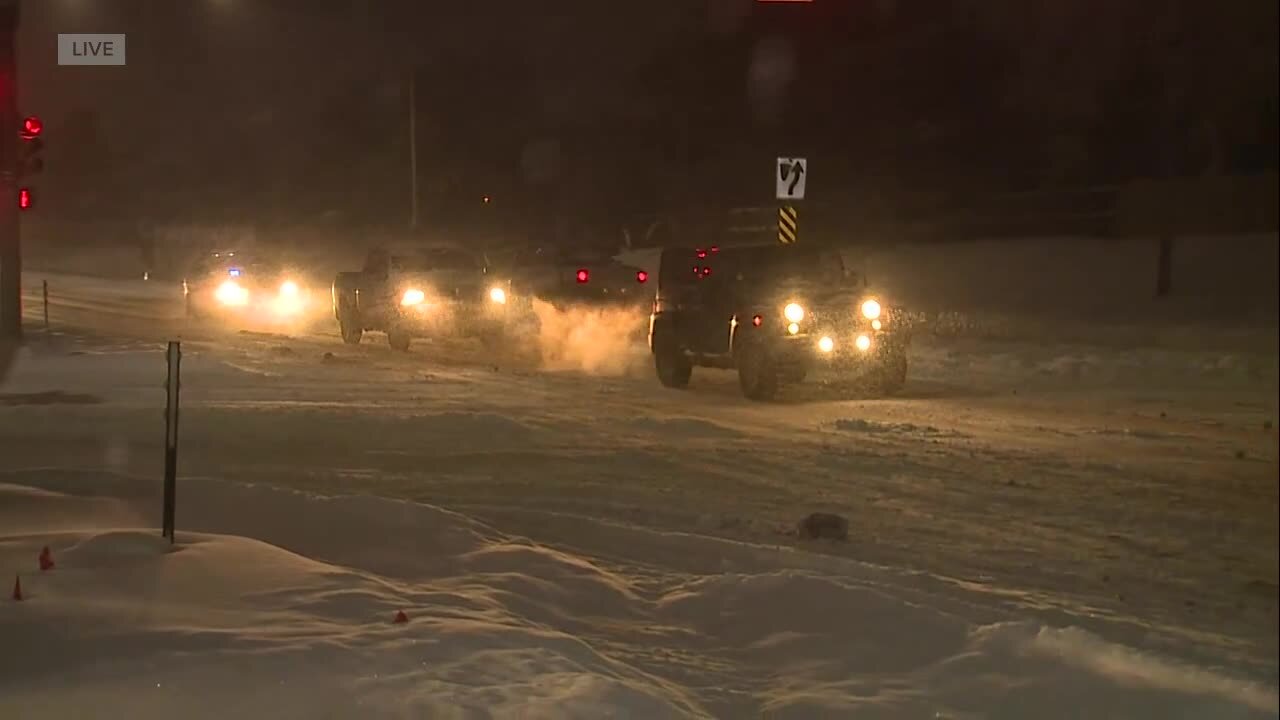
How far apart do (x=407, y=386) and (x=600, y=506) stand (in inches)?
347

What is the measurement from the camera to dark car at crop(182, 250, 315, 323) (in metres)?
37.0

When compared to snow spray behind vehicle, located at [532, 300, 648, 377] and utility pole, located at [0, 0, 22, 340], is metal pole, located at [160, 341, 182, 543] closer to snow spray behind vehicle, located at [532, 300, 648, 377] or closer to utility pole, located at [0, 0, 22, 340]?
utility pole, located at [0, 0, 22, 340]

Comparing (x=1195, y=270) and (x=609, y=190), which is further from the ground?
(x=609, y=190)

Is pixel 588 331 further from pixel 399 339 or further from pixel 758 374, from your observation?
pixel 758 374

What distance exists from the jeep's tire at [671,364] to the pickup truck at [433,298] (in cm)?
634

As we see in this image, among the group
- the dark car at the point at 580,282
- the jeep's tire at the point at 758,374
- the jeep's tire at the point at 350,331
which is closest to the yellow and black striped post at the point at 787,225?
the dark car at the point at 580,282

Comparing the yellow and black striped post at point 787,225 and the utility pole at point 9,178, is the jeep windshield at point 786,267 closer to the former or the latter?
the yellow and black striped post at point 787,225

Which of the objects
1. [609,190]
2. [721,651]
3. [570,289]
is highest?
[609,190]

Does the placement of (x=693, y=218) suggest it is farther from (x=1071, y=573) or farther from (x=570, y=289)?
(x=1071, y=573)

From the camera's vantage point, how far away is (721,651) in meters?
8.16

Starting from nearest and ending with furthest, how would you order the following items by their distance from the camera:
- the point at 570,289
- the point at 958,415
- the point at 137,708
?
the point at 137,708 < the point at 958,415 < the point at 570,289

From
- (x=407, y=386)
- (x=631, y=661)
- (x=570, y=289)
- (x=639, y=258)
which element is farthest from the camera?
(x=639, y=258)

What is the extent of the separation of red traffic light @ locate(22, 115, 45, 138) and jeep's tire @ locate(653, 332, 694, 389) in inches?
386

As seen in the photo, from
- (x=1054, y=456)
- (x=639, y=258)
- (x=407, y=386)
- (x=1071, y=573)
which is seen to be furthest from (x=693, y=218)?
(x=1071, y=573)
